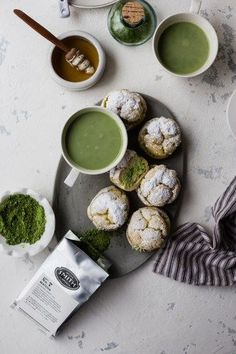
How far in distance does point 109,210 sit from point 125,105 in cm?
26

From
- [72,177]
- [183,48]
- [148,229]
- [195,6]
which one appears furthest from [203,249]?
[195,6]

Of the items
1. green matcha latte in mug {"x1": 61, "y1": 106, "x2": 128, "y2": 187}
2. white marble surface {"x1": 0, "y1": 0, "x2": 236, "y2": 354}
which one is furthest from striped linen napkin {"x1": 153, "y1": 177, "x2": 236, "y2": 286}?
green matcha latte in mug {"x1": 61, "y1": 106, "x2": 128, "y2": 187}

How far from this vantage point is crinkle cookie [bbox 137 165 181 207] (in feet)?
4.62

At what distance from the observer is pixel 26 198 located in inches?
57.8

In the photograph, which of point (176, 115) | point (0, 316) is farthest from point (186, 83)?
point (0, 316)

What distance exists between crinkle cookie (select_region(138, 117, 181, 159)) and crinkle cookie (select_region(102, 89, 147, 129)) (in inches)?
1.7

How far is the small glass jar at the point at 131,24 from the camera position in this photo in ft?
4.87

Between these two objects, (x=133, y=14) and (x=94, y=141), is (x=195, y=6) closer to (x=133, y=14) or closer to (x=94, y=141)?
(x=133, y=14)

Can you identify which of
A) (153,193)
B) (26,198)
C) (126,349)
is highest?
(26,198)

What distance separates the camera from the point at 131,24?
1.48m

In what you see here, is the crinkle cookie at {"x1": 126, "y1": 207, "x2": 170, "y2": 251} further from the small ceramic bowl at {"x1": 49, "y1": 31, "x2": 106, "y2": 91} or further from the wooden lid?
the wooden lid

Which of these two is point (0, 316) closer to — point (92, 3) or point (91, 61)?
point (91, 61)

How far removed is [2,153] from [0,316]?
44 centimetres

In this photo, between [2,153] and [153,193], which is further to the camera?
[2,153]
